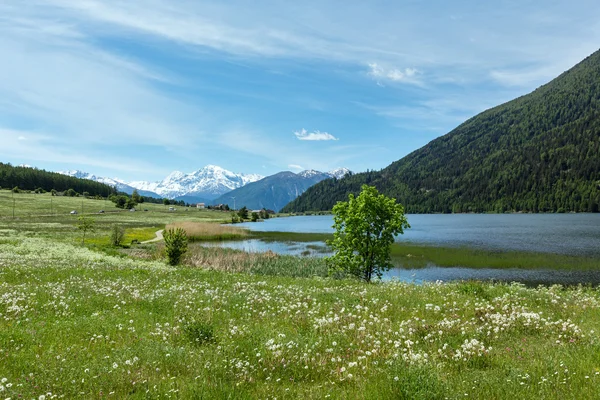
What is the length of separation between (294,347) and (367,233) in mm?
26264

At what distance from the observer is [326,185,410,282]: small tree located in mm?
33188

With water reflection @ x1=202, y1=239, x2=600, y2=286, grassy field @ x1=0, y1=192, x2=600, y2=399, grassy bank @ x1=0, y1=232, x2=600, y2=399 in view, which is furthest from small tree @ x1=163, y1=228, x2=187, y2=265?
grassy bank @ x1=0, y1=232, x2=600, y2=399

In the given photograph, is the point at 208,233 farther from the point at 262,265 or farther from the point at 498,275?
the point at 498,275

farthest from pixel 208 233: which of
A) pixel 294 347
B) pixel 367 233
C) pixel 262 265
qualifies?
pixel 294 347

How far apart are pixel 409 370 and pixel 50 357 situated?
7.86 m

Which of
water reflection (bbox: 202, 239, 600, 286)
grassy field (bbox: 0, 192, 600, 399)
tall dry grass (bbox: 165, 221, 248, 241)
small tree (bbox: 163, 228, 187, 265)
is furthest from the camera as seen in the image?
tall dry grass (bbox: 165, 221, 248, 241)

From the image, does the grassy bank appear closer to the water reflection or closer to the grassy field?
the grassy field

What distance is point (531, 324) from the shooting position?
34.2 feet

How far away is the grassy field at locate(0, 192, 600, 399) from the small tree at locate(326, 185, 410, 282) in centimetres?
1732

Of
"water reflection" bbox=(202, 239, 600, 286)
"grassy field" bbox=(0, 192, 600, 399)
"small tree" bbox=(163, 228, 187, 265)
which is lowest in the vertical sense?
"water reflection" bbox=(202, 239, 600, 286)

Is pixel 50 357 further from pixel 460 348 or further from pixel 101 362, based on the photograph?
pixel 460 348

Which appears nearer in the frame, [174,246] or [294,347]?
[294,347]

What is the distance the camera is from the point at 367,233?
1332 inches

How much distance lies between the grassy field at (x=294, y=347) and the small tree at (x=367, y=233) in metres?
17.3
